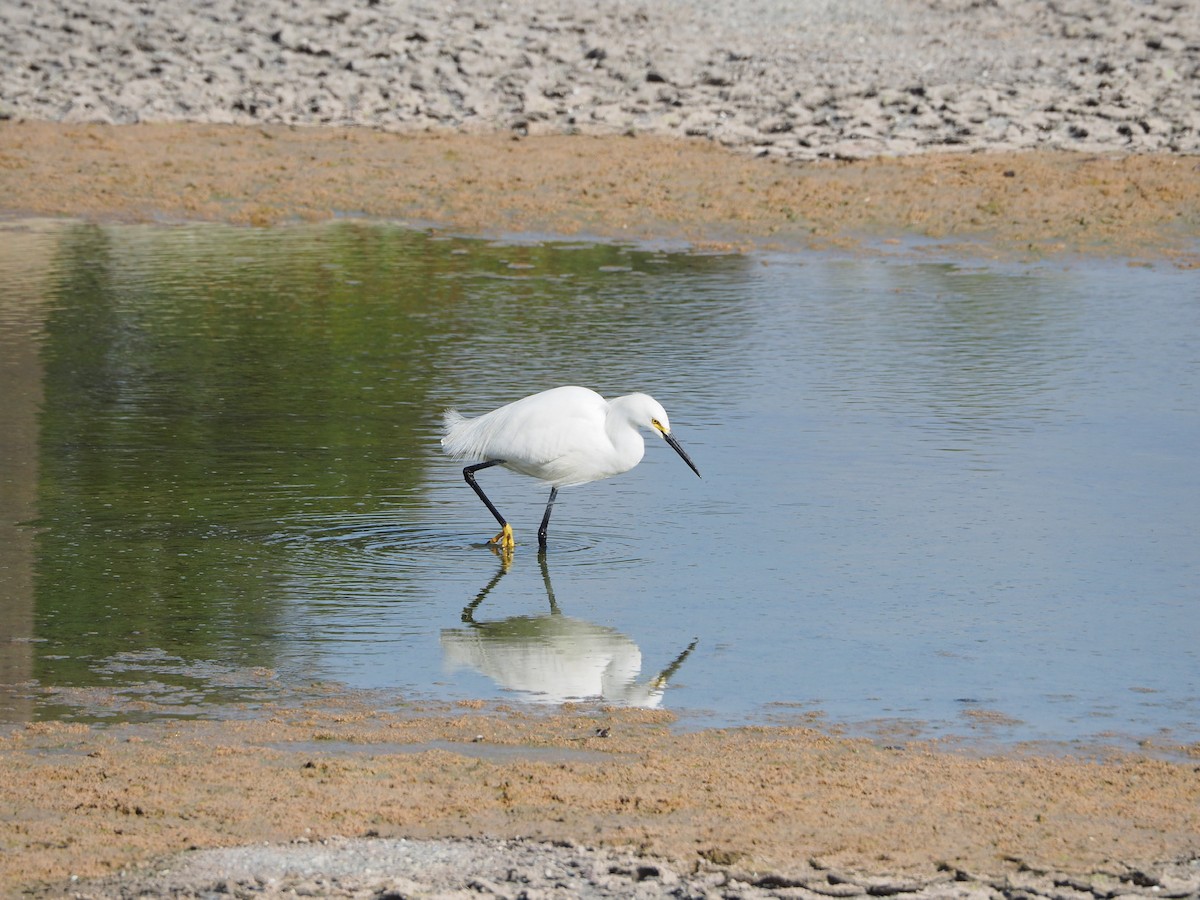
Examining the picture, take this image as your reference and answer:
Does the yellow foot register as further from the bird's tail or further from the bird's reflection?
the bird's reflection

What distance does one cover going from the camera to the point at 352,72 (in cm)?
2295

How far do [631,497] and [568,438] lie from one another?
123cm

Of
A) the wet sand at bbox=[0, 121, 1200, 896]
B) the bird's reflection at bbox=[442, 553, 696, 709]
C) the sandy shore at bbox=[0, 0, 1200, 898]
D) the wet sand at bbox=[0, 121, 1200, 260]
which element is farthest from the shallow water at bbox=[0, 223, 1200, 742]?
the wet sand at bbox=[0, 121, 1200, 260]

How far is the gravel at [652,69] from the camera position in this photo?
2070 centimetres

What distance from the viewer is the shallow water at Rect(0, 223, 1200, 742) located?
23.4 ft

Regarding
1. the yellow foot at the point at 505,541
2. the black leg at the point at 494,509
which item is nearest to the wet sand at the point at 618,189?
the black leg at the point at 494,509

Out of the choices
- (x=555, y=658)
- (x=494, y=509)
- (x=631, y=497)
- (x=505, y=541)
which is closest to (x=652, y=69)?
(x=631, y=497)

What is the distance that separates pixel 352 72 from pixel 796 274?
877 cm

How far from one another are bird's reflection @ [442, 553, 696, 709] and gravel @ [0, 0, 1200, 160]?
1279 cm

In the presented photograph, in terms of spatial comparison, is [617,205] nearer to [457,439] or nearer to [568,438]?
[457,439]

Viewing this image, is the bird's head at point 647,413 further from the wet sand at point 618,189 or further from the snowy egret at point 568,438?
the wet sand at point 618,189

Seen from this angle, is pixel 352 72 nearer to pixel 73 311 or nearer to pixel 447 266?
pixel 447 266

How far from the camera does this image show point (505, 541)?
8914 mm

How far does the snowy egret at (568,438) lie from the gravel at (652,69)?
452 inches
